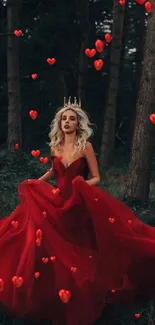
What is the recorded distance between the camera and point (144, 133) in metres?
11.1

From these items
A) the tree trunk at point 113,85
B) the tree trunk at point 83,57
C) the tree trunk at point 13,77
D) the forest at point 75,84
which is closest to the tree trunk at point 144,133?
the forest at point 75,84

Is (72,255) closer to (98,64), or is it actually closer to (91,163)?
(91,163)

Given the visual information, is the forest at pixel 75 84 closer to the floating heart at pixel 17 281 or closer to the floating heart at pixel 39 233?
the floating heart at pixel 39 233

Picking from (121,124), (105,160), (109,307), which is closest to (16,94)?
(105,160)

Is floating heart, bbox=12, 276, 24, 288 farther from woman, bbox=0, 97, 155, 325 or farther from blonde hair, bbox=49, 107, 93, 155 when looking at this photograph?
blonde hair, bbox=49, 107, 93, 155

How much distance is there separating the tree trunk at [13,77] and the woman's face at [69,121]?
34.6 feet

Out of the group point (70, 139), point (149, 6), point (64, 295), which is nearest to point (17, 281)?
point (64, 295)

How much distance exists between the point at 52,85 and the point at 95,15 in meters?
3.24

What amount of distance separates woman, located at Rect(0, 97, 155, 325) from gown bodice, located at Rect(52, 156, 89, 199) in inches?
0.5

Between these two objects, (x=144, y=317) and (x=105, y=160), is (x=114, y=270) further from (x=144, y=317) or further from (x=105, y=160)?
(x=105, y=160)

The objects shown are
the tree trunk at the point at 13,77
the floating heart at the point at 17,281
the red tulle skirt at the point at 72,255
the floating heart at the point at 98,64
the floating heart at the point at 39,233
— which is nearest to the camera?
the floating heart at the point at 17,281

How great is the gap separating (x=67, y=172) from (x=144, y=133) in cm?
437

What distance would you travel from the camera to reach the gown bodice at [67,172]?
22.7 feet

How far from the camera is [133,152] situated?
11.4 meters
